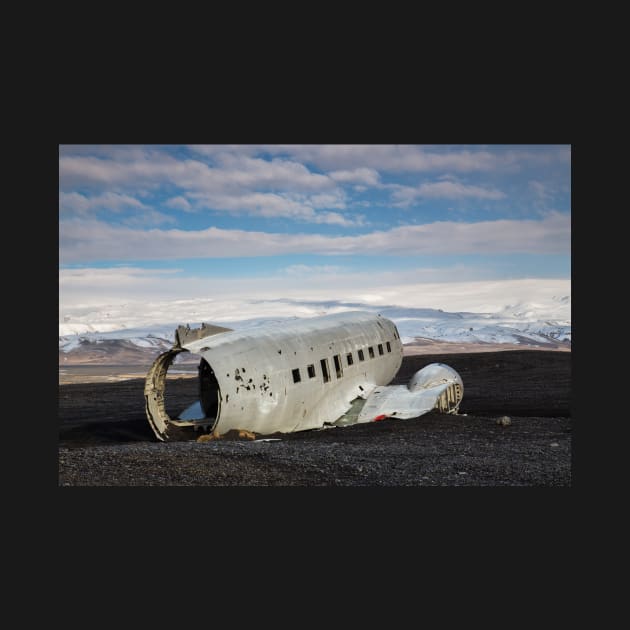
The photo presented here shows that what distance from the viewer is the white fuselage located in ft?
55.2

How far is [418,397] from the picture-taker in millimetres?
22219

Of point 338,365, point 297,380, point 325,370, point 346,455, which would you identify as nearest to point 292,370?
point 297,380

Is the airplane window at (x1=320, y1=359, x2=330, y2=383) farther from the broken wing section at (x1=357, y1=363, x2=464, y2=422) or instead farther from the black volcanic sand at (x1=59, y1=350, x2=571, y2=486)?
the broken wing section at (x1=357, y1=363, x2=464, y2=422)

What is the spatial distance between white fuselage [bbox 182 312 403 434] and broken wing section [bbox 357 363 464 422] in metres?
0.76

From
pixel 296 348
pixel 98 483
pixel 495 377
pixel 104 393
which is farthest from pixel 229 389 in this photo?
pixel 495 377

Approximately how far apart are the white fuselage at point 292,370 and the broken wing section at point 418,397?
76 cm

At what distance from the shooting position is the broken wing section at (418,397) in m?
21.4

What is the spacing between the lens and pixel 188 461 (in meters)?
12.8

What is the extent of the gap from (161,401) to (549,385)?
25.8 meters

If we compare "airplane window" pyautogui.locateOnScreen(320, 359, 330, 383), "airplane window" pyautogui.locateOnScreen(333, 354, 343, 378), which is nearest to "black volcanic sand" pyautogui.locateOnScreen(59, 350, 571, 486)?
"airplane window" pyautogui.locateOnScreen(320, 359, 330, 383)

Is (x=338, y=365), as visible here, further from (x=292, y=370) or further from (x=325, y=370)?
(x=292, y=370)

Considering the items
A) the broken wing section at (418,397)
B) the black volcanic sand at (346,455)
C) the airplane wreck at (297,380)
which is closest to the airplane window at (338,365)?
the airplane wreck at (297,380)

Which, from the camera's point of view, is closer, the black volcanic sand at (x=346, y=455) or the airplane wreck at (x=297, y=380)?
the black volcanic sand at (x=346, y=455)

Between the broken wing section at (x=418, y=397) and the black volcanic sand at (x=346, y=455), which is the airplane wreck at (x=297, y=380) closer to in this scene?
the broken wing section at (x=418, y=397)
